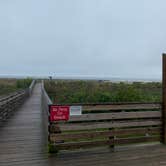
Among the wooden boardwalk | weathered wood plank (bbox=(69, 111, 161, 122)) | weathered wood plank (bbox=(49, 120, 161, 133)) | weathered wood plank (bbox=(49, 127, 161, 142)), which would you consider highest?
weathered wood plank (bbox=(69, 111, 161, 122))

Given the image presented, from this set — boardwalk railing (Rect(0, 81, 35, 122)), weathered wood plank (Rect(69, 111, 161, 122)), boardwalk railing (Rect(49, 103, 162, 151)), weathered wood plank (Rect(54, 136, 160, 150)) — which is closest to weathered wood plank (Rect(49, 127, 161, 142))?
boardwalk railing (Rect(49, 103, 162, 151))

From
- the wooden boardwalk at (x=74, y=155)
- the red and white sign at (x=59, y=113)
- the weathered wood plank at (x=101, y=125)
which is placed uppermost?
the red and white sign at (x=59, y=113)

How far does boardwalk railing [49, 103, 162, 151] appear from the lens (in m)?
4.25

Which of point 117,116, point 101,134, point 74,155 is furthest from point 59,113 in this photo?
point 117,116

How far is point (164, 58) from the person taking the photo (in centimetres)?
482

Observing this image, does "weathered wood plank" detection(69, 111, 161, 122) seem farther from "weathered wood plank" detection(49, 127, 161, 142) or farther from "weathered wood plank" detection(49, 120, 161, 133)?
"weathered wood plank" detection(49, 127, 161, 142)

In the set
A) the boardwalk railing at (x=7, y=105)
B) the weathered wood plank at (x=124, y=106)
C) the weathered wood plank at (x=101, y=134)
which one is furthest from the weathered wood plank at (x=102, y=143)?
the boardwalk railing at (x=7, y=105)

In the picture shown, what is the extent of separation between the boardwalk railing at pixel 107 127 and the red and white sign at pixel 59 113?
0.10 m

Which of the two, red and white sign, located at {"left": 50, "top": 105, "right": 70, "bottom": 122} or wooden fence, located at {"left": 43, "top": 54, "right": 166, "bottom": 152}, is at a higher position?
red and white sign, located at {"left": 50, "top": 105, "right": 70, "bottom": 122}

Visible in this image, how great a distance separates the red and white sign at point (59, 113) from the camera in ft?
13.7

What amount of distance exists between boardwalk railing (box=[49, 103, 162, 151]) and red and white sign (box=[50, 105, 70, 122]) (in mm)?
101

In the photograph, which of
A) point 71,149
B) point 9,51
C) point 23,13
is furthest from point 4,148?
point 9,51

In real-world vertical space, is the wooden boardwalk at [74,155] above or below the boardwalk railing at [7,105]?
below

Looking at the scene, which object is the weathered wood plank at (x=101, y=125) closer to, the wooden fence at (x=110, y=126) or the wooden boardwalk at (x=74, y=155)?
the wooden fence at (x=110, y=126)
